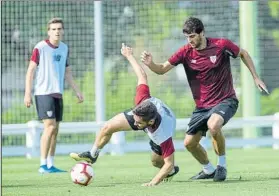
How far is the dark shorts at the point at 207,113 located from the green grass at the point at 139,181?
645 mm

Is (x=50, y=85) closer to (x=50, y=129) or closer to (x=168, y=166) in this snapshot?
(x=50, y=129)

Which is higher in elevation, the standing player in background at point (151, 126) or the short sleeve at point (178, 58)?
the short sleeve at point (178, 58)

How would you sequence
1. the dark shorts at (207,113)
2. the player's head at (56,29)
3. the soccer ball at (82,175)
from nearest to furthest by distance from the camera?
the soccer ball at (82,175) < the dark shorts at (207,113) < the player's head at (56,29)

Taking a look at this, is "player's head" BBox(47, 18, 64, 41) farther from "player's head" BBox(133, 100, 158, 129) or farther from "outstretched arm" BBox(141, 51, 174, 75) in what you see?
"player's head" BBox(133, 100, 158, 129)

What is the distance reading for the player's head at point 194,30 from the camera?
12117mm

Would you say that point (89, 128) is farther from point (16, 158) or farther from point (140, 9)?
point (140, 9)

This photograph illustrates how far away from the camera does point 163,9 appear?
23266 mm

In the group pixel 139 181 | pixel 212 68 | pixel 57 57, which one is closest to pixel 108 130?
pixel 139 181

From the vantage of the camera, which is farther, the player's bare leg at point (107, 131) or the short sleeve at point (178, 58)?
the short sleeve at point (178, 58)

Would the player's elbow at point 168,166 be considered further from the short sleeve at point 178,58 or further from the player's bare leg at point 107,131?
the short sleeve at point 178,58

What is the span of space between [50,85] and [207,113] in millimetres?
3203

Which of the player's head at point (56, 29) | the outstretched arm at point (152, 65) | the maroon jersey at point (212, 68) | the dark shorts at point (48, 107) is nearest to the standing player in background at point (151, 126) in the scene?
the outstretched arm at point (152, 65)

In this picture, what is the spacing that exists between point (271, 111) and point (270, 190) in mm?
14333

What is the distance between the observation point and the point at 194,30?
1216cm
